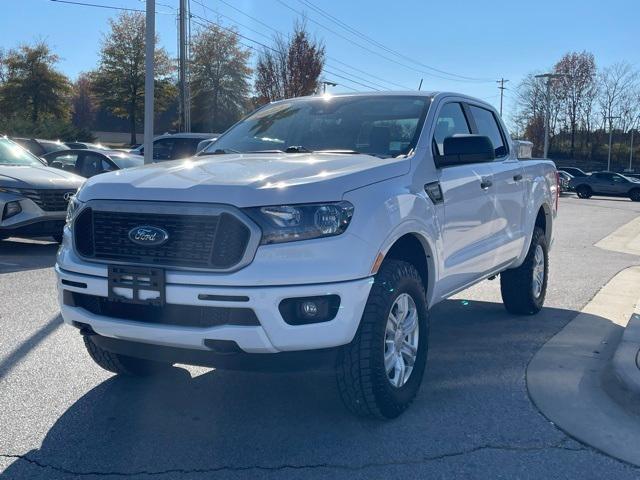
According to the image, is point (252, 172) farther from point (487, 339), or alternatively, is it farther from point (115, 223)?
point (487, 339)

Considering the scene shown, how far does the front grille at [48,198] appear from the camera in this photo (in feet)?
31.2

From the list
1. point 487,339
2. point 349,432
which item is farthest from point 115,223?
point 487,339

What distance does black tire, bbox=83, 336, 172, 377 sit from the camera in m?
4.55

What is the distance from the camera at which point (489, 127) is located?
20.8 feet

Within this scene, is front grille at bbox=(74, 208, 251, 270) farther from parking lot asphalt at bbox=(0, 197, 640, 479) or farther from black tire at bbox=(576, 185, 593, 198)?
black tire at bbox=(576, 185, 593, 198)

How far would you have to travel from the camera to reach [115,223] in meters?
3.81

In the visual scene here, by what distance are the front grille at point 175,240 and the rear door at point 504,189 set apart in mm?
2773

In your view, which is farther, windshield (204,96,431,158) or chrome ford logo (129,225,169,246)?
windshield (204,96,431,158)

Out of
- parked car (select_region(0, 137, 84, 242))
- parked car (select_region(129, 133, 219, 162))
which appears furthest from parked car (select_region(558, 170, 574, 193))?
parked car (select_region(0, 137, 84, 242))

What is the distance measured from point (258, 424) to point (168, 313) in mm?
890

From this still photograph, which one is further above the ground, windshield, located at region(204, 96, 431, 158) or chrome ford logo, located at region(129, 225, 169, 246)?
windshield, located at region(204, 96, 431, 158)

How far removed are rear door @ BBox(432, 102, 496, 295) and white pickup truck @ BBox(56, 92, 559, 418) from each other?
0.04 meters

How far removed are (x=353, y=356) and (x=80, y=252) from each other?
5.15 feet

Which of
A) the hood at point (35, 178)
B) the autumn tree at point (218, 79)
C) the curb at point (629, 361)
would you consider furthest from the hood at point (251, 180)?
the autumn tree at point (218, 79)
